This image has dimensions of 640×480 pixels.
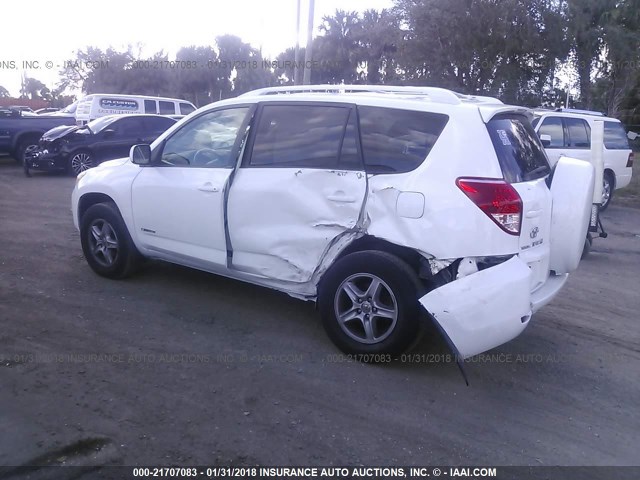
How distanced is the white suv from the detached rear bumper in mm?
7475

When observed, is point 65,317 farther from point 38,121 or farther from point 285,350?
point 38,121

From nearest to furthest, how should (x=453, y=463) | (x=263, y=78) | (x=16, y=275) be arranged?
(x=453, y=463) < (x=16, y=275) < (x=263, y=78)

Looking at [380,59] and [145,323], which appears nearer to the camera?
[145,323]

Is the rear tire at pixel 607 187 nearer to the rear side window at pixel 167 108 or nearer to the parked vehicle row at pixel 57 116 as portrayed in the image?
the parked vehicle row at pixel 57 116

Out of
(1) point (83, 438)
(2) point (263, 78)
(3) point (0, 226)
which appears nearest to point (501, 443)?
(1) point (83, 438)

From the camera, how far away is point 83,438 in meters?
3.70

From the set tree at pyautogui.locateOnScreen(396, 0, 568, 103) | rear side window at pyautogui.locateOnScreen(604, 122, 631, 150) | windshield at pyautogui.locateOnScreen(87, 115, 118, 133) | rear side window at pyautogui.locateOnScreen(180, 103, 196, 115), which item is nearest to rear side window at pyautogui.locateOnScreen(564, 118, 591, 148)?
rear side window at pyautogui.locateOnScreen(604, 122, 631, 150)

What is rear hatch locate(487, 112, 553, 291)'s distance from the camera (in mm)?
4484

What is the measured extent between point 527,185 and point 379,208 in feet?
3.36

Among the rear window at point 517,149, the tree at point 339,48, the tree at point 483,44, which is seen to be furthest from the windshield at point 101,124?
the tree at point 339,48

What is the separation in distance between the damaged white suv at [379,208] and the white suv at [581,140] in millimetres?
6871

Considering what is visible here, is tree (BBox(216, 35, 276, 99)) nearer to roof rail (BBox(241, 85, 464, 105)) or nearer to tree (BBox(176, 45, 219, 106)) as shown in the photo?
tree (BBox(176, 45, 219, 106))

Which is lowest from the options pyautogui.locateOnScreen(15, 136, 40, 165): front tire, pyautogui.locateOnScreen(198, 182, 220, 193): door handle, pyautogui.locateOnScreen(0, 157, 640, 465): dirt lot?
pyautogui.locateOnScreen(0, 157, 640, 465): dirt lot

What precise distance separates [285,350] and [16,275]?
3.19m
